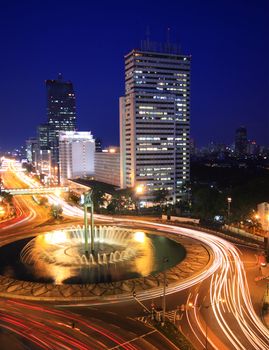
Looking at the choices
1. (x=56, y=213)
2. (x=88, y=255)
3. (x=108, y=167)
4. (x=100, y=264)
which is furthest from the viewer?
(x=108, y=167)

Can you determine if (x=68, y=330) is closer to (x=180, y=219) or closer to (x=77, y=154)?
(x=180, y=219)

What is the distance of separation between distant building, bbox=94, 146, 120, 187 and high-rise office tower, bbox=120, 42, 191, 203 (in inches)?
325

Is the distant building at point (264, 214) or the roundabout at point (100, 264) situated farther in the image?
the distant building at point (264, 214)

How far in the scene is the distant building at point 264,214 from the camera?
61.1 meters

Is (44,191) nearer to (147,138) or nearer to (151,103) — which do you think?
(147,138)

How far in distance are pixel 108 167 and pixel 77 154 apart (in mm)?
33700

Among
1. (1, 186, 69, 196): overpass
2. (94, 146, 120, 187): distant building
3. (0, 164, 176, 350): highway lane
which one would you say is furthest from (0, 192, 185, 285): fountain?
(94, 146, 120, 187): distant building

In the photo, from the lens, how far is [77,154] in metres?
177

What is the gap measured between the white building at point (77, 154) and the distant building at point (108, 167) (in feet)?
38.2

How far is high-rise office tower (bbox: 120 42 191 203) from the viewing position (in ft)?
414

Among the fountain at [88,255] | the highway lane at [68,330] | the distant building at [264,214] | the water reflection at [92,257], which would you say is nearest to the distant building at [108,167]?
the fountain at [88,255]

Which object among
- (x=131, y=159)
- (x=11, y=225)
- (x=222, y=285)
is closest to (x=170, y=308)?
(x=222, y=285)

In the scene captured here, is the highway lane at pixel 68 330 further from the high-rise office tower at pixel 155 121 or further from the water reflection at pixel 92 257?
the high-rise office tower at pixel 155 121

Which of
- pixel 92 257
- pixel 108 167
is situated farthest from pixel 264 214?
pixel 108 167
